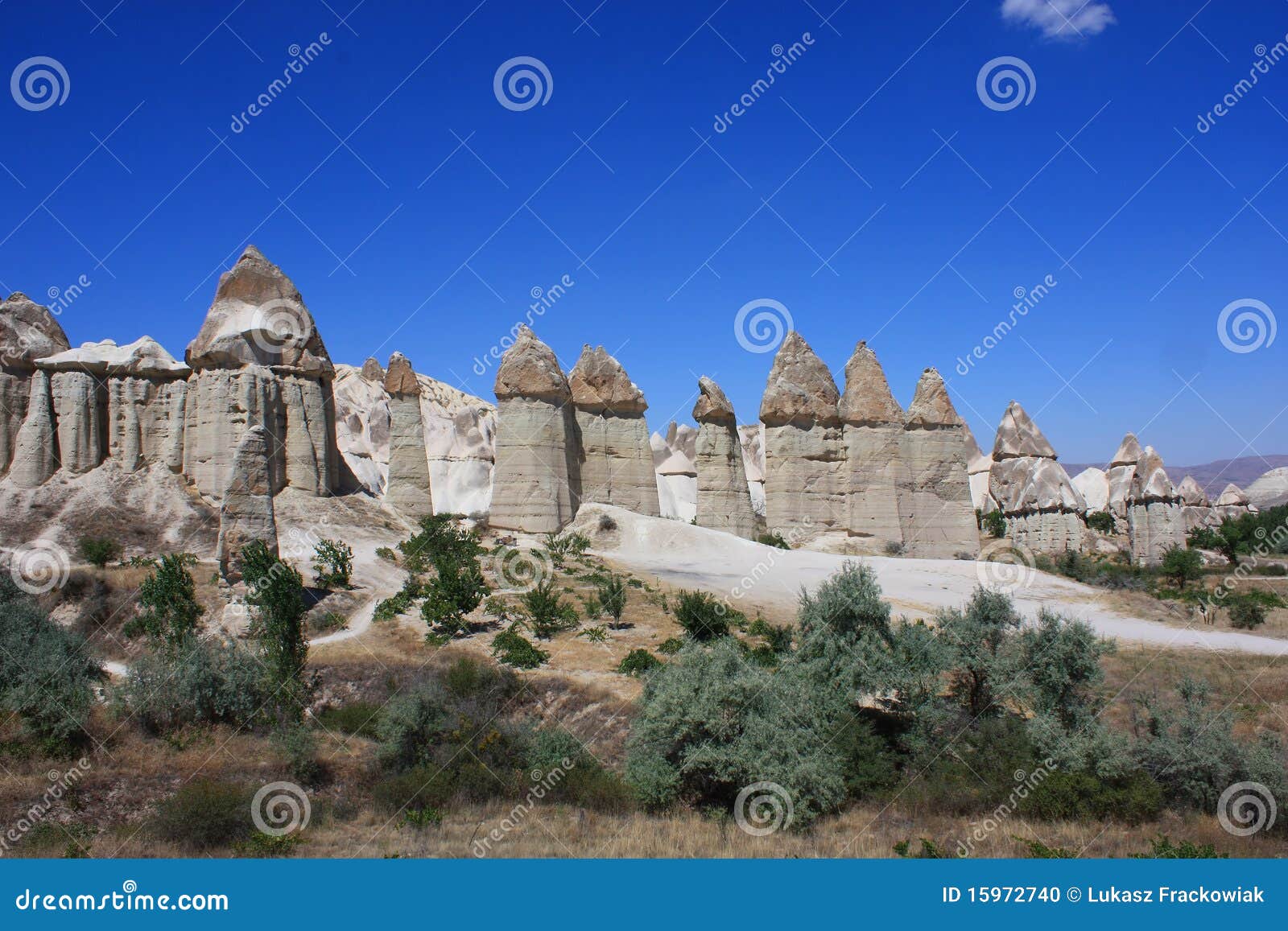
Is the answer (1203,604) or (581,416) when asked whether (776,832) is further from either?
(581,416)

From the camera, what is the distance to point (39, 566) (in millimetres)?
18969

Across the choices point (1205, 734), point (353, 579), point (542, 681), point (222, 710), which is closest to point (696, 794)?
point (542, 681)

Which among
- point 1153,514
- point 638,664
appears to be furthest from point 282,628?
point 1153,514

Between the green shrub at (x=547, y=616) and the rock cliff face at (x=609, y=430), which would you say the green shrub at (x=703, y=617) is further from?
the rock cliff face at (x=609, y=430)

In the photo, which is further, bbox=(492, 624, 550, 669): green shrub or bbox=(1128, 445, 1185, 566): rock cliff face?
bbox=(1128, 445, 1185, 566): rock cliff face

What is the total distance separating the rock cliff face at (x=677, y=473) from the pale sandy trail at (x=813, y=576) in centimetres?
1340

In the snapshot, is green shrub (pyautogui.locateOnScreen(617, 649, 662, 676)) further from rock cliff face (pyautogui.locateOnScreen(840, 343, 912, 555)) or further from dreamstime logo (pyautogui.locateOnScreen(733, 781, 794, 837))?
rock cliff face (pyautogui.locateOnScreen(840, 343, 912, 555))

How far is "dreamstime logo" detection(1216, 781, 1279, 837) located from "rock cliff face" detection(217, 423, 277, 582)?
15.3 meters

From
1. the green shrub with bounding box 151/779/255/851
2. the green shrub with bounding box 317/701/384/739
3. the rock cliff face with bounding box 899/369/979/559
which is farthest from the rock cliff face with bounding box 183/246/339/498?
the rock cliff face with bounding box 899/369/979/559

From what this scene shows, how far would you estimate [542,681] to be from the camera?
12.8 m

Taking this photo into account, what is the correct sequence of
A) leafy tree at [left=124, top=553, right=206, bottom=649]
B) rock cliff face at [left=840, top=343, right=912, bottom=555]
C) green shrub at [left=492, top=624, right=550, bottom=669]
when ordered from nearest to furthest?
1. green shrub at [left=492, top=624, right=550, bottom=669]
2. leafy tree at [left=124, top=553, right=206, bottom=649]
3. rock cliff face at [left=840, top=343, right=912, bottom=555]

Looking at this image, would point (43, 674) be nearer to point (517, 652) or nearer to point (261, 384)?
point (517, 652)
